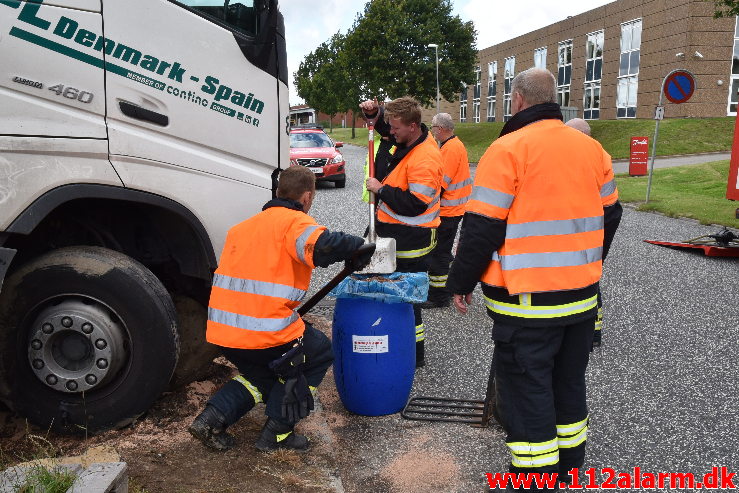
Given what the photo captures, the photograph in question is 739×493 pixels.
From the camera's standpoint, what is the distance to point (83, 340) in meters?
3.38

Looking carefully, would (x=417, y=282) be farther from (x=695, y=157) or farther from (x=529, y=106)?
(x=695, y=157)

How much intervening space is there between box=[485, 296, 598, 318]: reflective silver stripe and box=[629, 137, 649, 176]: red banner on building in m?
19.0

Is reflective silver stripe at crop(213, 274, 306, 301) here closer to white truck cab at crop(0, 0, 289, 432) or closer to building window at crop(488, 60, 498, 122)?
white truck cab at crop(0, 0, 289, 432)

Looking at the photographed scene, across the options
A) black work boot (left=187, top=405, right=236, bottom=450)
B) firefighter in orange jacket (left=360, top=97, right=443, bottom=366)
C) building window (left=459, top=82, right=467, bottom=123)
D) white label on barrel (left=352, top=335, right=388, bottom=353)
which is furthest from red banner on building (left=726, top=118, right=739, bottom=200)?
building window (left=459, top=82, right=467, bottom=123)

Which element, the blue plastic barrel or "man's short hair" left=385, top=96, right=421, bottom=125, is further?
"man's short hair" left=385, top=96, right=421, bottom=125

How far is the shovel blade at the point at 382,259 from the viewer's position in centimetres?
387

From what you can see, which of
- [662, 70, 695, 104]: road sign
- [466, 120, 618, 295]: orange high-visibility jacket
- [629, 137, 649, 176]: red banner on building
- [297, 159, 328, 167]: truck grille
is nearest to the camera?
[466, 120, 618, 295]: orange high-visibility jacket

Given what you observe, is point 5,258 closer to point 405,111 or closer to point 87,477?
point 87,477

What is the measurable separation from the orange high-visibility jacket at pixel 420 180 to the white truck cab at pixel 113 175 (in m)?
1.12

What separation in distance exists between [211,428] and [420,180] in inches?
84.4

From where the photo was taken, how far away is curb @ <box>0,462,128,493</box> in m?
2.52

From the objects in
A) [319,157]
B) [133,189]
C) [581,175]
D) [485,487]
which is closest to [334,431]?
[485,487]

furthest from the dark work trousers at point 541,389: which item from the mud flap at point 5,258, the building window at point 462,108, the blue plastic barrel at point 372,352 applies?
the building window at point 462,108

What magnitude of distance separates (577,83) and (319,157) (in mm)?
32398
